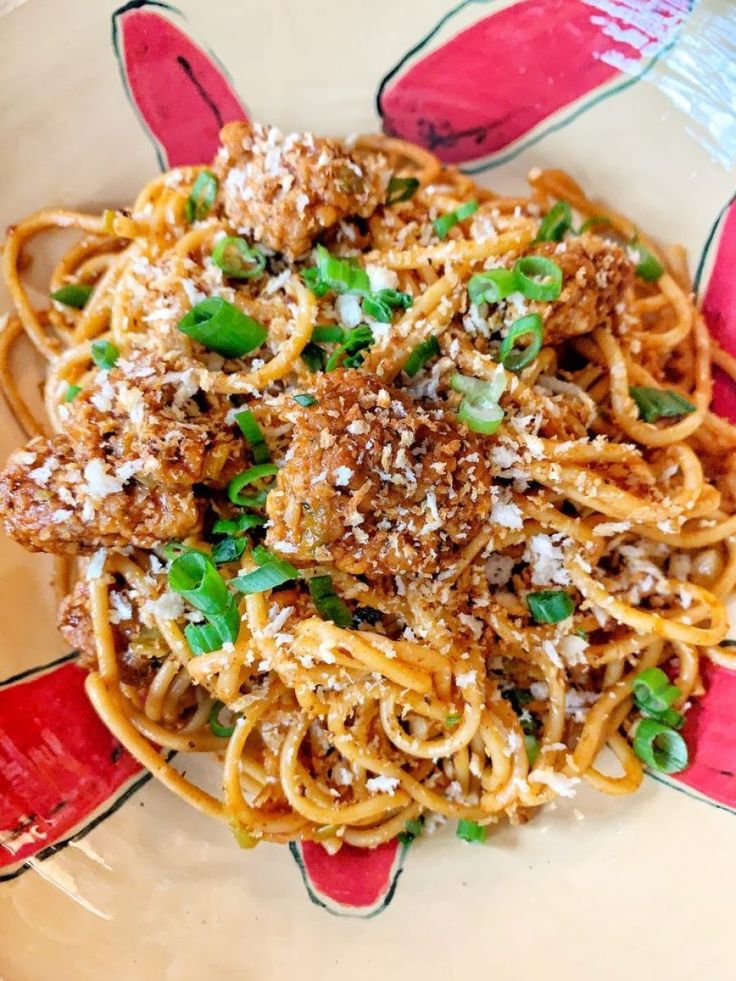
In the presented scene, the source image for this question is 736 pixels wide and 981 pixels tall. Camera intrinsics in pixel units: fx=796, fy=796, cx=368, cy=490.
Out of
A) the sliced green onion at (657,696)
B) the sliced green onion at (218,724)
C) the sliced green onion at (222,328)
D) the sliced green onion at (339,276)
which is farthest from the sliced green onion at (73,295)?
the sliced green onion at (657,696)

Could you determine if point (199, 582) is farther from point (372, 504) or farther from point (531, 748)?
point (531, 748)

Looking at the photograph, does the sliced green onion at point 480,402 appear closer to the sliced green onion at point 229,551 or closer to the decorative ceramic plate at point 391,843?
the sliced green onion at point 229,551

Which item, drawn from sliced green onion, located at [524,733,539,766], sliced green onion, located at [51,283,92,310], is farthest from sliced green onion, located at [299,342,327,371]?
sliced green onion, located at [524,733,539,766]

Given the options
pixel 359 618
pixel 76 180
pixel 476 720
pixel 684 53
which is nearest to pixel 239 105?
pixel 76 180

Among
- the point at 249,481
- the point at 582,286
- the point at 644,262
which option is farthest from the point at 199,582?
the point at 644,262

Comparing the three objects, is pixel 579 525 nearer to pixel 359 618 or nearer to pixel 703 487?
pixel 703 487

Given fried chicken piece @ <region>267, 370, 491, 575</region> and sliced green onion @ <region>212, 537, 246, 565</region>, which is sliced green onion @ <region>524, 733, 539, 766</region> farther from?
sliced green onion @ <region>212, 537, 246, 565</region>
